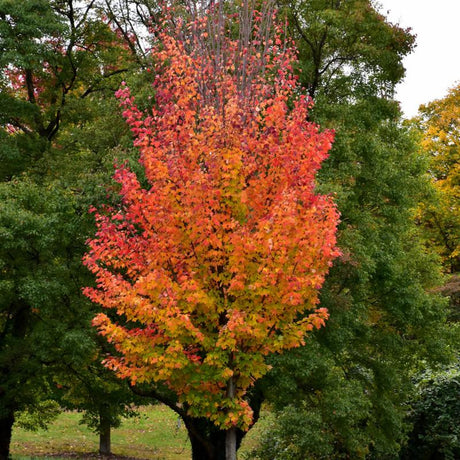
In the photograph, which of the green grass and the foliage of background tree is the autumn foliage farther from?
the green grass

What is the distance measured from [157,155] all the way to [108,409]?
9092 mm

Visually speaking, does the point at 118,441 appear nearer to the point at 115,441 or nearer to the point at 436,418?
the point at 115,441

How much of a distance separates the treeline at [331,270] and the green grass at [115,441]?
18.6 feet

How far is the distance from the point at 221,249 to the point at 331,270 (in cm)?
590

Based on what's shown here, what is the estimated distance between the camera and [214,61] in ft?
36.3

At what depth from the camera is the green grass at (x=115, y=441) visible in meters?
24.1

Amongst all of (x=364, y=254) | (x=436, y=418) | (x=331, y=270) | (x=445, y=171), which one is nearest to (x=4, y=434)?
(x=331, y=270)

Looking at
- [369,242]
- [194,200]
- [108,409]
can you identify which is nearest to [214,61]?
[194,200]

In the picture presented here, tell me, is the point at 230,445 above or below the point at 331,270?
below

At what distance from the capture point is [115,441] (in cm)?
2823

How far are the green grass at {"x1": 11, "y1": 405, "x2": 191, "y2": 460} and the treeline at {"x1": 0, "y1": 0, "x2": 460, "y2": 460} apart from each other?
5676 millimetres

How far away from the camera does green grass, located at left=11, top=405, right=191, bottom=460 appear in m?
24.1

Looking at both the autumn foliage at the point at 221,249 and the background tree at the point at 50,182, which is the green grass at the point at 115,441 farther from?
the autumn foliage at the point at 221,249

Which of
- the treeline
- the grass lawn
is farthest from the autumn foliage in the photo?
the grass lawn
